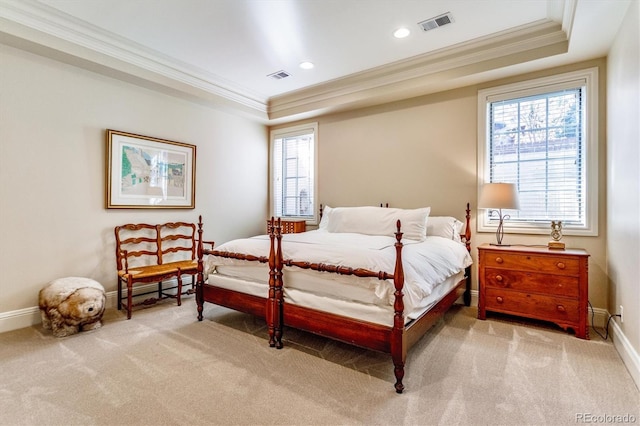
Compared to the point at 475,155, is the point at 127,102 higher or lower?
higher

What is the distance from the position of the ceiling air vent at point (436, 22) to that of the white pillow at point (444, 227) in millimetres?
1948

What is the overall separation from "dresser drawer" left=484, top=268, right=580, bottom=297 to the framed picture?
12.4ft

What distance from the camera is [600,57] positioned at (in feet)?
10.1

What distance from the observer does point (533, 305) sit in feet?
9.66

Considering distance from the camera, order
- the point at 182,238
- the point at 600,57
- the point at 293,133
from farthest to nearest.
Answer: the point at 293,133 → the point at 182,238 → the point at 600,57

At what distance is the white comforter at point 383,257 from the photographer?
208 cm

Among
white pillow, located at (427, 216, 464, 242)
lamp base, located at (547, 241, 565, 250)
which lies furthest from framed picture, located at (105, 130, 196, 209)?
lamp base, located at (547, 241, 565, 250)

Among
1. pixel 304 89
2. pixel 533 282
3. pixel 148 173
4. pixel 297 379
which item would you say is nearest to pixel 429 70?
pixel 304 89

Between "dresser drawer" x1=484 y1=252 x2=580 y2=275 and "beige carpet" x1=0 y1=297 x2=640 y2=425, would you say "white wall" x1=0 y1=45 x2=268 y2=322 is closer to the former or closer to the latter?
"beige carpet" x1=0 y1=297 x2=640 y2=425

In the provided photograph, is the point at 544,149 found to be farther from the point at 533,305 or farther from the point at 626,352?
the point at 626,352

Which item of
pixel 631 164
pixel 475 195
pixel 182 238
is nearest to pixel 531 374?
pixel 631 164

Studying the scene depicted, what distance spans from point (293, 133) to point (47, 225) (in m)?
3.44

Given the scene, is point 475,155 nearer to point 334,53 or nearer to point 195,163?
point 334,53

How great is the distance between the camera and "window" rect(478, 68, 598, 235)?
123 inches
